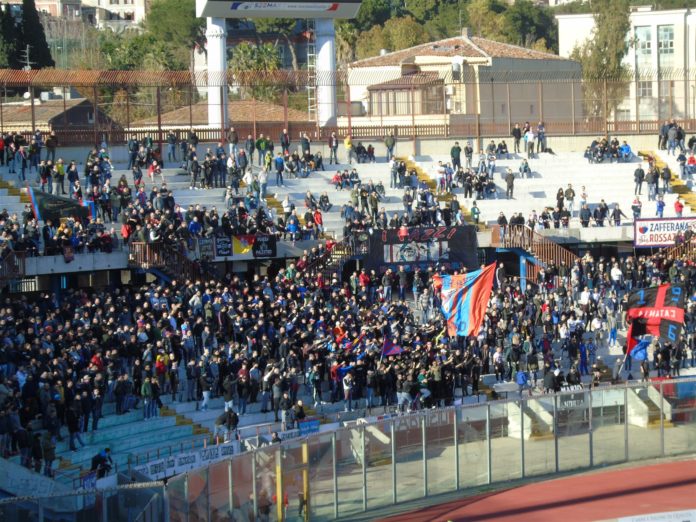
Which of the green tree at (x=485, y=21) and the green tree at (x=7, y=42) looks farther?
the green tree at (x=485, y=21)

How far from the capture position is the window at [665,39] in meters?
97.4

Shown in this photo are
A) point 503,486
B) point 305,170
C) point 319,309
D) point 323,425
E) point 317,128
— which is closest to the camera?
point 503,486

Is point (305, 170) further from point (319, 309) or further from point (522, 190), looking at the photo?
point (319, 309)

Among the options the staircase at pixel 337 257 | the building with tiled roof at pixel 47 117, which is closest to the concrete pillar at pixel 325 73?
the building with tiled roof at pixel 47 117

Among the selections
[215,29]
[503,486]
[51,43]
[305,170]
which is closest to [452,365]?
[503,486]

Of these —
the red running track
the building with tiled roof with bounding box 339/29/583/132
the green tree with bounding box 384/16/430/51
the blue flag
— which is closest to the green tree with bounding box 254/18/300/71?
the green tree with bounding box 384/16/430/51

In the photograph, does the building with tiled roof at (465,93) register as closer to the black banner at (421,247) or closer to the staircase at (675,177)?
the staircase at (675,177)

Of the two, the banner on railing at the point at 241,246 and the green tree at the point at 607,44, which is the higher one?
the green tree at the point at 607,44

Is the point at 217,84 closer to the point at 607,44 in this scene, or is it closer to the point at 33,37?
the point at 33,37

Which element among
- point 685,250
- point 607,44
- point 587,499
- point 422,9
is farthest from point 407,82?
point 422,9

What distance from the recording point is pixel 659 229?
1848 inches

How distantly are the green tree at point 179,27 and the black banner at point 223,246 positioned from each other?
71.7m

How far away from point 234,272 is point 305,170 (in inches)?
286

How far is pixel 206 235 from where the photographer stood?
139 feet
